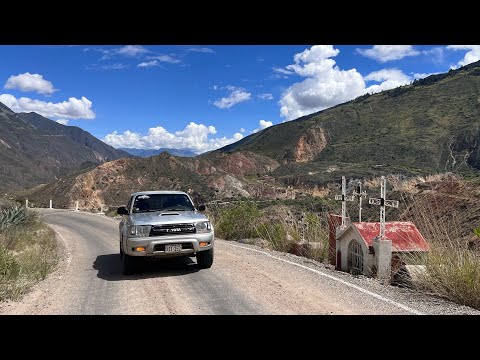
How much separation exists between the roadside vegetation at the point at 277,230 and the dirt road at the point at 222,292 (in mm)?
1388

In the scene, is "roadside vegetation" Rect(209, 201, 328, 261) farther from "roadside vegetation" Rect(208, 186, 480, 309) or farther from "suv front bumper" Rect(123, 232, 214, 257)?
"suv front bumper" Rect(123, 232, 214, 257)

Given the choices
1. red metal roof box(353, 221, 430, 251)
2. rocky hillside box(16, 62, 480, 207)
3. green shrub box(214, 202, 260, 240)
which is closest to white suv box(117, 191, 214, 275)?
red metal roof box(353, 221, 430, 251)

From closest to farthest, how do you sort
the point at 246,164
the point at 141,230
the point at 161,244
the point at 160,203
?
the point at 161,244, the point at 141,230, the point at 160,203, the point at 246,164

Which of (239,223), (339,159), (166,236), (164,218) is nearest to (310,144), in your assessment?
(339,159)

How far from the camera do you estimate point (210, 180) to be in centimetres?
5500

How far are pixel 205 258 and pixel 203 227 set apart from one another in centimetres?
74

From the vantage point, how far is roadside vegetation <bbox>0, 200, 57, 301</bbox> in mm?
7347

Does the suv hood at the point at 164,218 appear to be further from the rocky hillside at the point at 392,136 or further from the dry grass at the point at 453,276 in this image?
the rocky hillside at the point at 392,136

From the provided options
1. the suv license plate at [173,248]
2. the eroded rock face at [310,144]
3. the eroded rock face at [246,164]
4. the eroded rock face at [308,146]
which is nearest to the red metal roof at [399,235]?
the suv license plate at [173,248]

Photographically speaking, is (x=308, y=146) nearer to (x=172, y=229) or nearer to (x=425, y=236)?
(x=425, y=236)

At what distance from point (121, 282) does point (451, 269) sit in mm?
5809

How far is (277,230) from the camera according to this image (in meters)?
14.0
